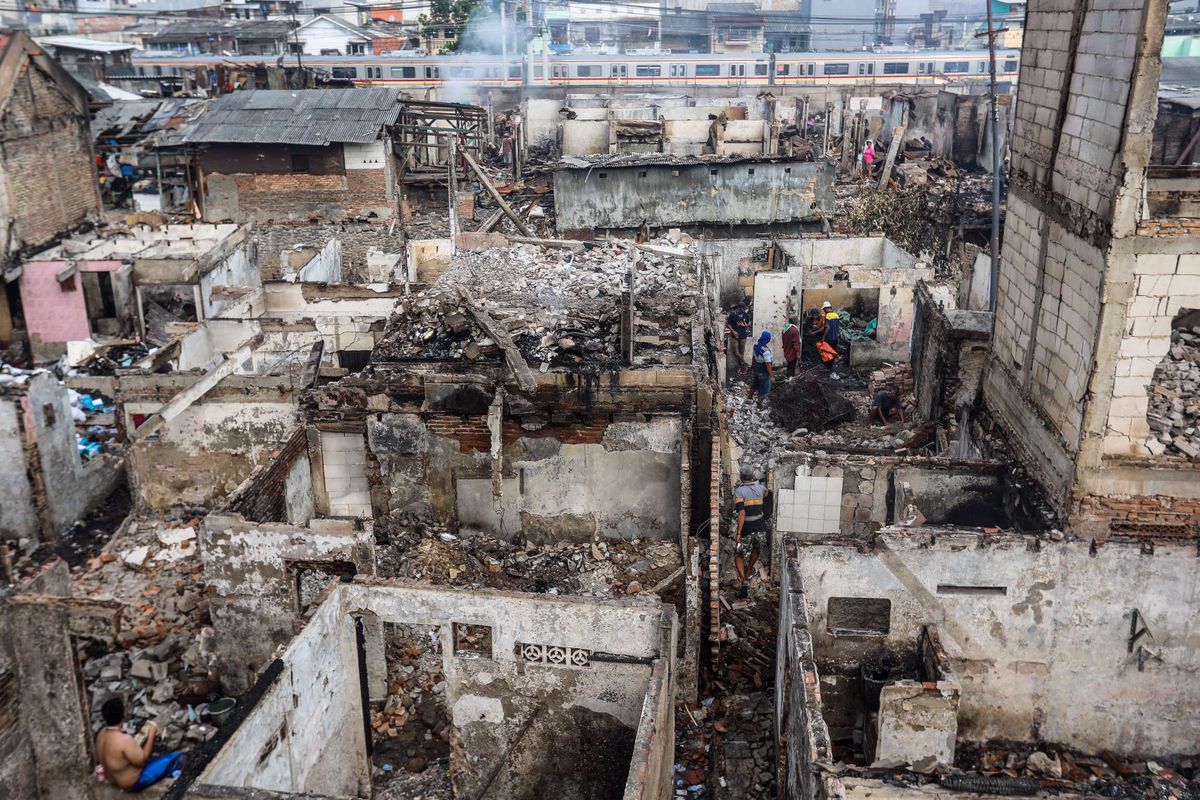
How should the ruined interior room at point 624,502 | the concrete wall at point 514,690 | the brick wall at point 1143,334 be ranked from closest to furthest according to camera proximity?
the concrete wall at point 514,690 < the ruined interior room at point 624,502 < the brick wall at point 1143,334

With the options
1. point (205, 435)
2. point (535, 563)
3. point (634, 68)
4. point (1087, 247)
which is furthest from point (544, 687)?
point (634, 68)

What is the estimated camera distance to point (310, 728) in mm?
6770

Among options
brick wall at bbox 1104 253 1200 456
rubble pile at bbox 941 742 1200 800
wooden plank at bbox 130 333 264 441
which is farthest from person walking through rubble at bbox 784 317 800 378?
rubble pile at bbox 941 742 1200 800

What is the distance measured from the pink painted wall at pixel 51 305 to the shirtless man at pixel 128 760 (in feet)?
42.4

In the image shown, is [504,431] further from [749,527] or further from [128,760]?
[128,760]

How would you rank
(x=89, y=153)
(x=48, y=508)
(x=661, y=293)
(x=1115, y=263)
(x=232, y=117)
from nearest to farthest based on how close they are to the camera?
(x=1115, y=263)
(x=48, y=508)
(x=661, y=293)
(x=89, y=153)
(x=232, y=117)

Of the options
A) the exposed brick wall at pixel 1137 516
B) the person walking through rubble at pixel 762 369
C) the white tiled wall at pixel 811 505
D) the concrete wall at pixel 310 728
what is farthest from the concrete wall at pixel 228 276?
the exposed brick wall at pixel 1137 516

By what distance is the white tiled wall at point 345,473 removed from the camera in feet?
37.4

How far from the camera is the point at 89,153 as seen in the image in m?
23.2

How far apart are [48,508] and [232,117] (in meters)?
16.8

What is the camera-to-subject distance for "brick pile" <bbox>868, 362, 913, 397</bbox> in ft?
53.8

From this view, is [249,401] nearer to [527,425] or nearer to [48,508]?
[48,508]

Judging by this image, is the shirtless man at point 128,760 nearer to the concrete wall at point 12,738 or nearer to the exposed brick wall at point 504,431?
the concrete wall at point 12,738

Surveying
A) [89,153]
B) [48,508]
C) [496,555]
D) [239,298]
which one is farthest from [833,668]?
[89,153]
